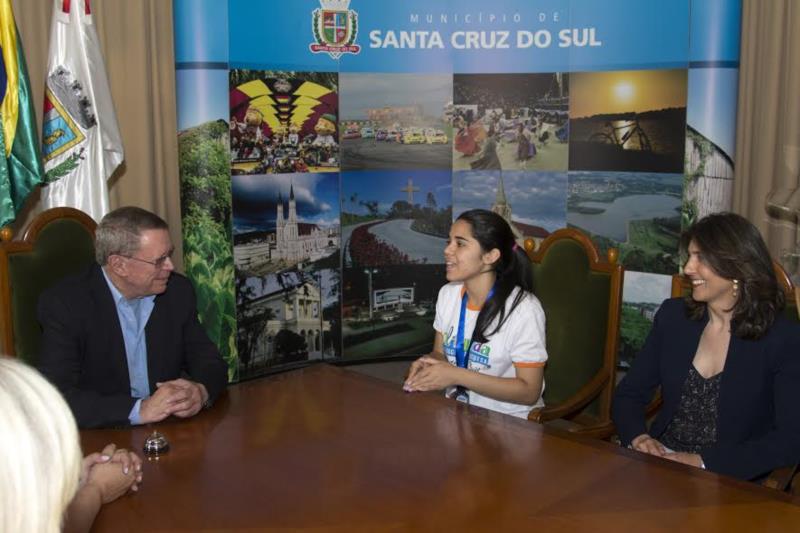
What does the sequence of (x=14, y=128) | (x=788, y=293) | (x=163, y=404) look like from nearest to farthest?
(x=163, y=404) → (x=788, y=293) → (x=14, y=128)

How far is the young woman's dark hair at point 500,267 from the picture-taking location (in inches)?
111

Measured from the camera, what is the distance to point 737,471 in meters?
2.30

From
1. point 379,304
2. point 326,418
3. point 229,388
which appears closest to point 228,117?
point 379,304

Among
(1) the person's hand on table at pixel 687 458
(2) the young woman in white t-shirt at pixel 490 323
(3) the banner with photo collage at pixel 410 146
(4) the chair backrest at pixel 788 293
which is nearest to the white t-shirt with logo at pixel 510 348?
(2) the young woman in white t-shirt at pixel 490 323

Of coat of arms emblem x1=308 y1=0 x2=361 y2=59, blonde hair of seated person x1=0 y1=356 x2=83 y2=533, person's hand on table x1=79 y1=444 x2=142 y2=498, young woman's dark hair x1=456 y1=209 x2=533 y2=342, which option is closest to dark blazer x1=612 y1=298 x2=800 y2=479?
young woman's dark hair x1=456 y1=209 x2=533 y2=342

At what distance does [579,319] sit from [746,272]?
0.69m

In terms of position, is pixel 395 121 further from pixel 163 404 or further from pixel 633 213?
pixel 163 404

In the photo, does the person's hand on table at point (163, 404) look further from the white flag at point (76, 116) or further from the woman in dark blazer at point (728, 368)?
the white flag at point (76, 116)

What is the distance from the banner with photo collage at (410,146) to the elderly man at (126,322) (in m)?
1.70

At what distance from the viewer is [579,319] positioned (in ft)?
9.84

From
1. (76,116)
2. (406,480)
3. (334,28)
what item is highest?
(334,28)

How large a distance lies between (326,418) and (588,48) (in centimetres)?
323

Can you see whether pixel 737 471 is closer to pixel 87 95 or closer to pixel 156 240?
pixel 156 240

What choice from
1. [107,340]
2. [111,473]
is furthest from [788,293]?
[107,340]
